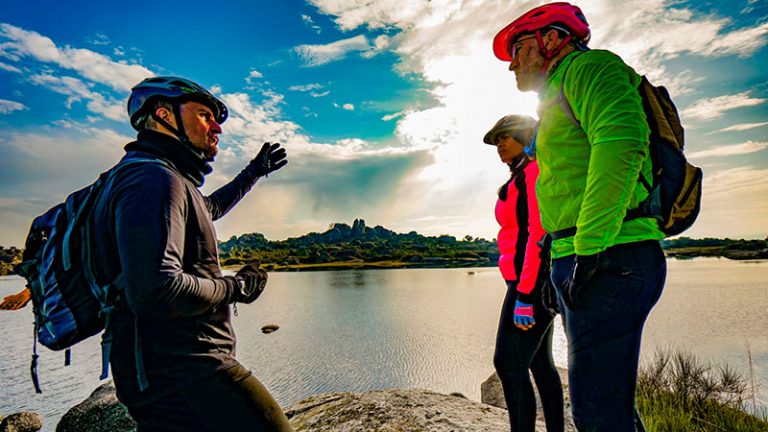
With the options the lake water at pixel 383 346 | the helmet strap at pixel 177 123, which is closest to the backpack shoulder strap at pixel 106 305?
the helmet strap at pixel 177 123

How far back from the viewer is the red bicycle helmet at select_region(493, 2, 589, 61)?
197 cm

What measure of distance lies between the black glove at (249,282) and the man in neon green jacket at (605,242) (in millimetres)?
1409

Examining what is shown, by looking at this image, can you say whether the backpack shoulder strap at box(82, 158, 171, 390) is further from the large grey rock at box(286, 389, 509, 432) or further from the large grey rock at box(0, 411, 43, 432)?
the large grey rock at box(0, 411, 43, 432)

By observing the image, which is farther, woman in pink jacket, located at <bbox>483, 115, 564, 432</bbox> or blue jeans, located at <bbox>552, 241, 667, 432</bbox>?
woman in pink jacket, located at <bbox>483, 115, 564, 432</bbox>

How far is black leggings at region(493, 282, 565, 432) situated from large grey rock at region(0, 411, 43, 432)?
7.89 metres

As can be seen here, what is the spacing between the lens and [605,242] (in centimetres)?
150

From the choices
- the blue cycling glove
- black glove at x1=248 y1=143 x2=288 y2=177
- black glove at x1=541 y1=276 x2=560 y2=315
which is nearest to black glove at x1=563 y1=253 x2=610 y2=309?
black glove at x1=541 y1=276 x2=560 y2=315

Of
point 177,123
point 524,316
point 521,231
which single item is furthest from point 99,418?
point 521,231

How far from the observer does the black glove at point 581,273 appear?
60.2 inches

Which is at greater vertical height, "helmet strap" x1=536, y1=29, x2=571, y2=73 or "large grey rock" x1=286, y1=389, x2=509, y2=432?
"helmet strap" x1=536, y1=29, x2=571, y2=73

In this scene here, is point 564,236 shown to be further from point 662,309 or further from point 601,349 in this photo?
point 662,309

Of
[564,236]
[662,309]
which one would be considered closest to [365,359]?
[564,236]

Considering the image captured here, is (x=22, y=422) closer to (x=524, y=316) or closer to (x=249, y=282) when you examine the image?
(x=249, y=282)

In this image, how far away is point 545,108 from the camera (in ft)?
6.16
